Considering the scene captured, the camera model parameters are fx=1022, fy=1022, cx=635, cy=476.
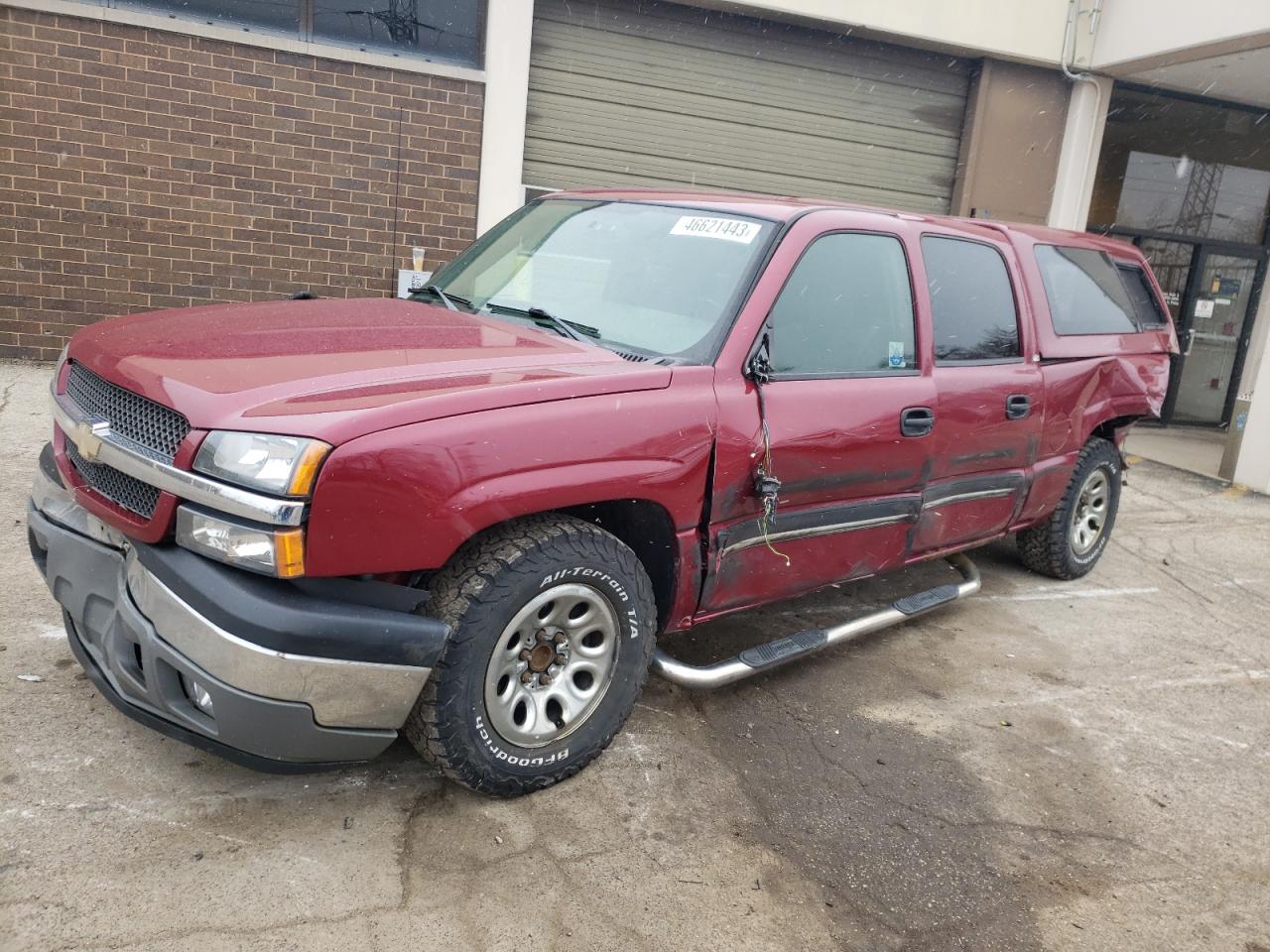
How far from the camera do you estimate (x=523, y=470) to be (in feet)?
9.11

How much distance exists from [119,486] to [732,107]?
8390 millimetres

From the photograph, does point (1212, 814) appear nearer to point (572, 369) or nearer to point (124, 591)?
point (572, 369)

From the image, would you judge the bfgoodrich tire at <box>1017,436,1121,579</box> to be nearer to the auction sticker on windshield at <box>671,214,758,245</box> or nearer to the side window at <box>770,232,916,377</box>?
the side window at <box>770,232,916,377</box>

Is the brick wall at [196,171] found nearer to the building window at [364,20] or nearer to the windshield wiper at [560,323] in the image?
the building window at [364,20]

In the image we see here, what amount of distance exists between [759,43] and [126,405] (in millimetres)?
8561

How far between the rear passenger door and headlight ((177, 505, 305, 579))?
8.80 ft

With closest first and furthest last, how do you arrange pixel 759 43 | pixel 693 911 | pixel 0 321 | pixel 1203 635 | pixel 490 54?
pixel 693 911 < pixel 1203 635 < pixel 0 321 < pixel 490 54 < pixel 759 43

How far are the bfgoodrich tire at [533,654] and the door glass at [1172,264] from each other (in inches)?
433

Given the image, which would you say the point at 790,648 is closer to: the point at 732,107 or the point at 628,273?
the point at 628,273

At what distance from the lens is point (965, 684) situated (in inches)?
170

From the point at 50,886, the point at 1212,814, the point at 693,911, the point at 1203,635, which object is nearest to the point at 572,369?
the point at 693,911

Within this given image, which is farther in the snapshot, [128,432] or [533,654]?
[533,654]

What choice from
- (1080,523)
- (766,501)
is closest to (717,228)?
(766,501)

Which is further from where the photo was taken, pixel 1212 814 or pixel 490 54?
pixel 490 54
